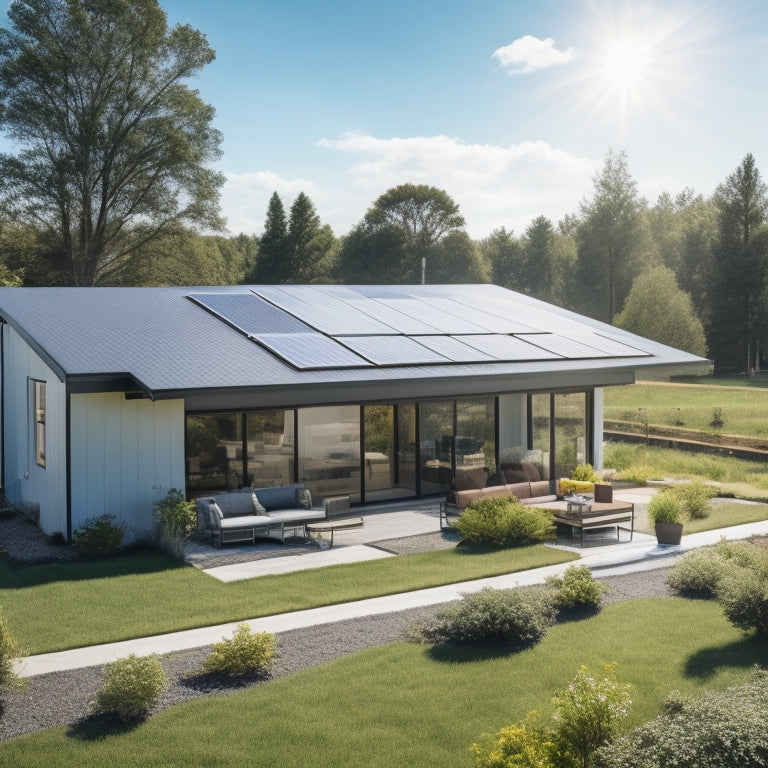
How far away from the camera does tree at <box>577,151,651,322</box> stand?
195 ft

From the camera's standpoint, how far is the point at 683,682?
26.2 ft

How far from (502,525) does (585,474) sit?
5.56m

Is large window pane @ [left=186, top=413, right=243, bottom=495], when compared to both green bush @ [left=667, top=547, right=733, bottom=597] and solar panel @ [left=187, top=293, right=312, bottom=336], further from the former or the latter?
green bush @ [left=667, top=547, right=733, bottom=597]

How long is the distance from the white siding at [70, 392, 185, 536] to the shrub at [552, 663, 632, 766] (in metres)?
9.34

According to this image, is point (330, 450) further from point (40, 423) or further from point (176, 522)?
point (40, 423)

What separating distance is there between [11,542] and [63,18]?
1226 inches

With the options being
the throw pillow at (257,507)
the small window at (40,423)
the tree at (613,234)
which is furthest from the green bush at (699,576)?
the tree at (613,234)

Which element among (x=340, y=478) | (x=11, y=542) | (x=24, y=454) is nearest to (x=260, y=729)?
(x=11, y=542)

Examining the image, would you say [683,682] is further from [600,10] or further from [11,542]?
[600,10]

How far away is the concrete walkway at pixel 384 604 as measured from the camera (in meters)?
8.87

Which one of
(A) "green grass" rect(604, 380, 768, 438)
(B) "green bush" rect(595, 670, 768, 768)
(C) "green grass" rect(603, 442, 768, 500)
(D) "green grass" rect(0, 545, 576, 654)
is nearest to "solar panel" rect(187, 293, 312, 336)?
(D) "green grass" rect(0, 545, 576, 654)

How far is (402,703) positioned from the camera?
7508mm

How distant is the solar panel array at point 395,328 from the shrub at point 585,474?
2.60 m

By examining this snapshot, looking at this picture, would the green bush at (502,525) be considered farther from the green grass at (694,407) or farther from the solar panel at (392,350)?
the green grass at (694,407)
